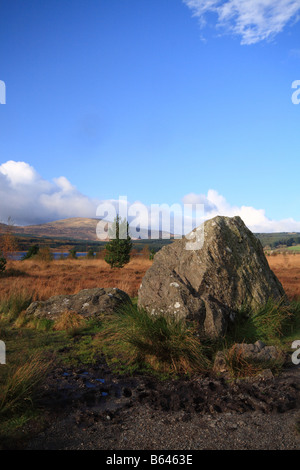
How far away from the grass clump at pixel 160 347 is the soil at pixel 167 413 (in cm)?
40

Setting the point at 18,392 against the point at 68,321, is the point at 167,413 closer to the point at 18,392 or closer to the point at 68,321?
the point at 18,392

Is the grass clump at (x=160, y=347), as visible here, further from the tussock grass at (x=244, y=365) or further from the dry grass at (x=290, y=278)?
the dry grass at (x=290, y=278)

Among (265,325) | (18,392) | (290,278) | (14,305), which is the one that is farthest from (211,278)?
(290,278)

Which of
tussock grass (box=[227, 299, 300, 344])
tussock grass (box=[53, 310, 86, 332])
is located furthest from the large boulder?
tussock grass (box=[53, 310, 86, 332])

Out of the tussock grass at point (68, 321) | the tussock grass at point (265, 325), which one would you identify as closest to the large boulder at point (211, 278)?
the tussock grass at point (265, 325)

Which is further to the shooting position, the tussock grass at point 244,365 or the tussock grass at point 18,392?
Answer: the tussock grass at point 244,365

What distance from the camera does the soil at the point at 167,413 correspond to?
3.55m

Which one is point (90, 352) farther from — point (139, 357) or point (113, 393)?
point (113, 393)

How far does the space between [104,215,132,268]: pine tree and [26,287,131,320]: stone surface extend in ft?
75.2

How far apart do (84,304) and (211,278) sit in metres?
3.66

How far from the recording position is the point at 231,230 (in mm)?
8445

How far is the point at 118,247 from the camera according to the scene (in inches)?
1312
